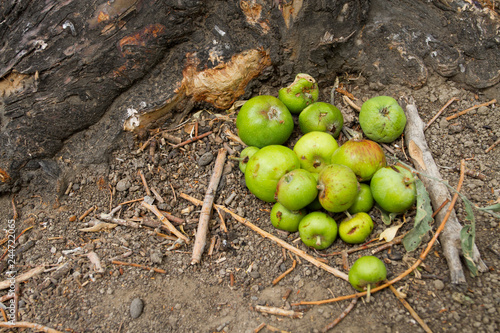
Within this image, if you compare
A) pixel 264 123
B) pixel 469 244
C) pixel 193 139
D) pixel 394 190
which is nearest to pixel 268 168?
pixel 264 123

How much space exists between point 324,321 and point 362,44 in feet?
11.7

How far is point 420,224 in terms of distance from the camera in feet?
10.3

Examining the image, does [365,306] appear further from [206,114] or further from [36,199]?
[36,199]

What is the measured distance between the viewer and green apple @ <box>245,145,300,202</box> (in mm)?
3572

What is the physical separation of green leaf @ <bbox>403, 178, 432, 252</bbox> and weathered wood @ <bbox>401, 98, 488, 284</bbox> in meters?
0.20

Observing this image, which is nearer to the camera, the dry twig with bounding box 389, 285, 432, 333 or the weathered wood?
the dry twig with bounding box 389, 285, 432, 333

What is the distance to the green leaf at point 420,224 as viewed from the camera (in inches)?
121

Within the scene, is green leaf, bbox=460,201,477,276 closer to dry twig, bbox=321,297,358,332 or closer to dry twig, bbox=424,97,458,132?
dry twig, bbox=321,297,358,332

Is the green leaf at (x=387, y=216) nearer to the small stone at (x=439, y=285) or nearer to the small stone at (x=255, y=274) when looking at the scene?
the small stone at (x=439, y=285)

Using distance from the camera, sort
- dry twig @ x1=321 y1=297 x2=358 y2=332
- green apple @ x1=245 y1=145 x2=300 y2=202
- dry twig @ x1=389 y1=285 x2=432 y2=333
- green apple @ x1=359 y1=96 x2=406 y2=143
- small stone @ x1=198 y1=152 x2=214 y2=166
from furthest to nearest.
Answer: small stone @ x1=198 y1=152 x2=214 y2=166, green apple @ x1=359 y1=96 x2=406 y2=143, green apple @ x1=245 y1=145 x2=300 y2=202, dry twig @ x1=321 y1=297 x2=358 y2=332, dry twig @ x1=389 y1=285 x2=432 y2=333

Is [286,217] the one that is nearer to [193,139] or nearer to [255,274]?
[255,274]

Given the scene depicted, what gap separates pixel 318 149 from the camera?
378 cm

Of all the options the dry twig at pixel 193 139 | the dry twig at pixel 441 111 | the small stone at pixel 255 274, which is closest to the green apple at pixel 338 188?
the small stone at pixel 255 274

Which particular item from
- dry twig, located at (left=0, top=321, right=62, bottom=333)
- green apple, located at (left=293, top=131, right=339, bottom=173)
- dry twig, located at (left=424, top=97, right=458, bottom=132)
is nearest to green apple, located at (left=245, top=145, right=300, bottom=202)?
green apple, located at (left=293, top=131, right=339, bottom=173)
